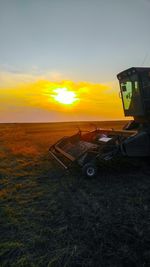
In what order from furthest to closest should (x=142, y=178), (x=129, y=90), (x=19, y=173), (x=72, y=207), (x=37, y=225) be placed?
(x=129, y=90) → (x=19, y=173) → (x=142, y=178) → (x=72, y=207) → (x=37, y=225)

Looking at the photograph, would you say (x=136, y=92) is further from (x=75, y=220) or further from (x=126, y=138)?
(x=75, y=220)

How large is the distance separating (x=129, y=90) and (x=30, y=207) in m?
6.21

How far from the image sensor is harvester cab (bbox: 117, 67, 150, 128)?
8562mm


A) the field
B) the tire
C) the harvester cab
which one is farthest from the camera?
the harvester cab

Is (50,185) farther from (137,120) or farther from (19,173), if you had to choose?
(137,120)

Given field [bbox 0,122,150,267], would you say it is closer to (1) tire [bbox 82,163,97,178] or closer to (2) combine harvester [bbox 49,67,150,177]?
(1) tire [bbox 82,163,97,178]

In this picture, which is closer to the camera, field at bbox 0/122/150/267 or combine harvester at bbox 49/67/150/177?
field at bbox 0/122/150/267

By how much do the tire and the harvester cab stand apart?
117 inches

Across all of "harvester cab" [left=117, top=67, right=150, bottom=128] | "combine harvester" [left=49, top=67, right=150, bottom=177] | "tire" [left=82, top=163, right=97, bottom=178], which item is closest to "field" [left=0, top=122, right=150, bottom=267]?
"tire" [left=82, top=163, right=97, bottom=178]

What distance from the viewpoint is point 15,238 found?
408 centimetres

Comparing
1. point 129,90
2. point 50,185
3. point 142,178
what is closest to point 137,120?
point 129,90

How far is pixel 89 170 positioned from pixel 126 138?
5.99 ft

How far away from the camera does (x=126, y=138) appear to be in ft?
26.7

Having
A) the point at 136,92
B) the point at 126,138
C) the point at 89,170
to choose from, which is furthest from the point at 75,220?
the point at 136,92
